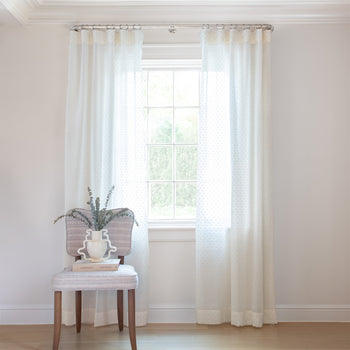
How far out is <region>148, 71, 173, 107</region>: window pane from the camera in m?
4.14

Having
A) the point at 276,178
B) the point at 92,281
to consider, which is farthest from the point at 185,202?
the point at 92,281

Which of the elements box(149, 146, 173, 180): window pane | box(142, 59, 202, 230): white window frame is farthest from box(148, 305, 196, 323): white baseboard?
box(149, 146, 173, 180): window pane

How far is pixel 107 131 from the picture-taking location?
3805 millimetres

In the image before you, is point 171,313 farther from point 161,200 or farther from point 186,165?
point 186,165

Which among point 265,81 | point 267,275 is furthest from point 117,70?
point 267,275

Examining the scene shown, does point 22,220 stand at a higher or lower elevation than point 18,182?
lower

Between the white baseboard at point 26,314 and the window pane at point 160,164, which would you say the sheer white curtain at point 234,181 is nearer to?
the window pane at point 160,164

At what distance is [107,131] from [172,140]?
2.12 feet

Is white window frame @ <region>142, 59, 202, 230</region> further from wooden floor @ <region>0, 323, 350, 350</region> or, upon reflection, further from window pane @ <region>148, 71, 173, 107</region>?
wooden floor @ <region>0, 323, 350, 350</region>

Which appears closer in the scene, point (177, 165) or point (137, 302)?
point (137, 302)

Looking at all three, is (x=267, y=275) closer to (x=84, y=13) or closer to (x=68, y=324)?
(x=68, y=324)

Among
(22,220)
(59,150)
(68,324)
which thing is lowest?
(68,324)

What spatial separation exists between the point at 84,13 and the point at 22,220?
1861mm

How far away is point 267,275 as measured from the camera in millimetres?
3736
